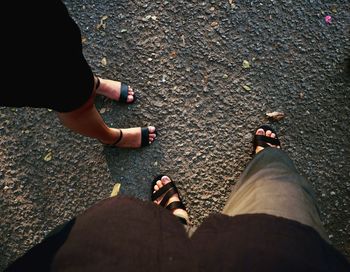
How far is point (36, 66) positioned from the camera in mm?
1071

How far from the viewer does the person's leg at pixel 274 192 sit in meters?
1.36

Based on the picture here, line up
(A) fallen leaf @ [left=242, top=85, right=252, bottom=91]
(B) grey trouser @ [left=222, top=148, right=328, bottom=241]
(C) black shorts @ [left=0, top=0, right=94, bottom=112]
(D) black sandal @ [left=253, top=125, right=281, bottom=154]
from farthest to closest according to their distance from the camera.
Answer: (A) fallen leaf @ [left=242, top=85, right=252, bottom=91]
(D) black sandal @ [left=253, top=125, right=281, bottom=154]
(B) grey trouser @ [left=222, top=148, right=328, bottom=241]
(C) black shorts @ [left=0, top=0, right=94, bottom=112]

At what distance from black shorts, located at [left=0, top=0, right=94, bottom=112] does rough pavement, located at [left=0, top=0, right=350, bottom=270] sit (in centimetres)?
79

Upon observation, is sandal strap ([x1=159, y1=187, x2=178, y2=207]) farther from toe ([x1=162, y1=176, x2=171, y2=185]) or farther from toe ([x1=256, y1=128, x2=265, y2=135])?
toe ([x1=256, y1=128, x2=265, y2=135])

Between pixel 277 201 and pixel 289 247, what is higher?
pixel 289 247

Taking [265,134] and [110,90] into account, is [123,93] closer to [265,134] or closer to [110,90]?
[110,90]

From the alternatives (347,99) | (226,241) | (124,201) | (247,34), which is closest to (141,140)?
Result: (124,201)

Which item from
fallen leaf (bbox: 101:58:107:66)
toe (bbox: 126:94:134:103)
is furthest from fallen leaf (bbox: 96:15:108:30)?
toe (bbox: 126:94:134:103)

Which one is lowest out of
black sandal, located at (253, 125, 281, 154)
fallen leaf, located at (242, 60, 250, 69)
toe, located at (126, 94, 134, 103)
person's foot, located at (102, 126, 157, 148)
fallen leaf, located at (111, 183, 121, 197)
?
fallen leaf, located at (111, 183, 121, 197)

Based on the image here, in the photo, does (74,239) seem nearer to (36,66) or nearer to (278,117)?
(36,66)

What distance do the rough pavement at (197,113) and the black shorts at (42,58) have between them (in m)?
0.79

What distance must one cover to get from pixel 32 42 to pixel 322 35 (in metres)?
1.60

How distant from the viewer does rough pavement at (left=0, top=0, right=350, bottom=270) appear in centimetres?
195

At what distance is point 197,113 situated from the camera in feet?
6.56
